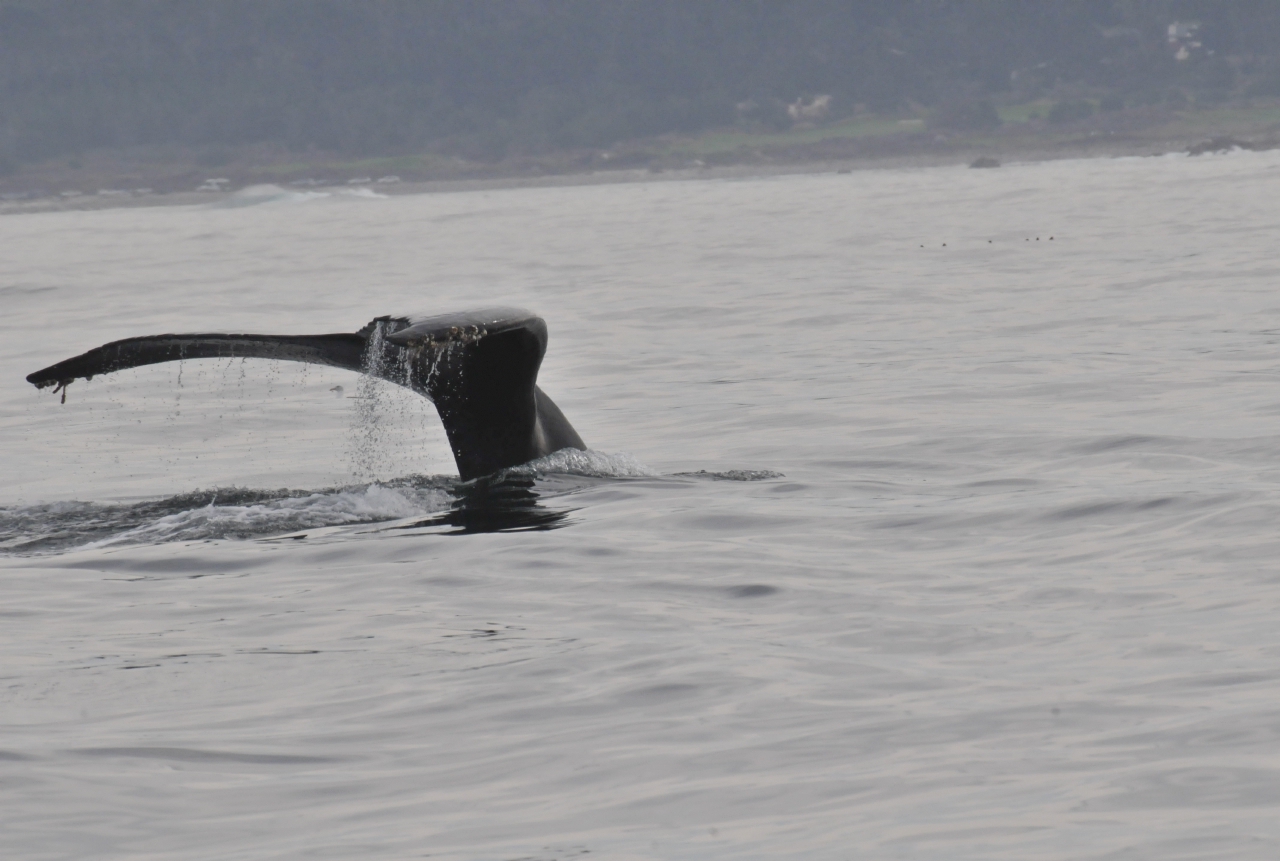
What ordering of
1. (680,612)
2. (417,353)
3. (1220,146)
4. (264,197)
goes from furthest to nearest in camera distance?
(1220,146) → (264,197) → (417,353) → (680,612)

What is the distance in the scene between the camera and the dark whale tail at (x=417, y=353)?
8289 millimetres

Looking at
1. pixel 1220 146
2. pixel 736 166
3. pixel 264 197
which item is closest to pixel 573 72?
pixel 736 166

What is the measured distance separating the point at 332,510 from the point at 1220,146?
361 ft

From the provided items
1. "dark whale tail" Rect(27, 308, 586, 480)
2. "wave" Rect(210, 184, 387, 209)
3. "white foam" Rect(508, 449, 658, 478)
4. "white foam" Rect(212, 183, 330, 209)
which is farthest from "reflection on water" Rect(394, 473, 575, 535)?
"white foam" Rect(212, 183, 330, 209)

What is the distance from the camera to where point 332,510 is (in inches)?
390

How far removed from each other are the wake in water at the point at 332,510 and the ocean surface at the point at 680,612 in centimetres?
4

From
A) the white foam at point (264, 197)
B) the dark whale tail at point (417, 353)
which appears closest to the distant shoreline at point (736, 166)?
the white foam at point (264, 197)

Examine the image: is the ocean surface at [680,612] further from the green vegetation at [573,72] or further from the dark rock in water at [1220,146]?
the green vegetation at [573,72]

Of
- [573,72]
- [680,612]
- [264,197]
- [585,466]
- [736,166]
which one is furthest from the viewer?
[573,72]

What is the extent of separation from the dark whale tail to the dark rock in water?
10463 centimetres

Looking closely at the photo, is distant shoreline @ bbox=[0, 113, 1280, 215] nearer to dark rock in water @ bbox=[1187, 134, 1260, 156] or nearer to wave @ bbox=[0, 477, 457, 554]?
dark rock in water @ bbox=[1187, 134, 1260, 156]

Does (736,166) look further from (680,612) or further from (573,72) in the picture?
(680,612)

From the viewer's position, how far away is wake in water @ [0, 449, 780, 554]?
9.34m

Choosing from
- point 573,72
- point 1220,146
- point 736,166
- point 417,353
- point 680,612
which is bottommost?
point 680,612
